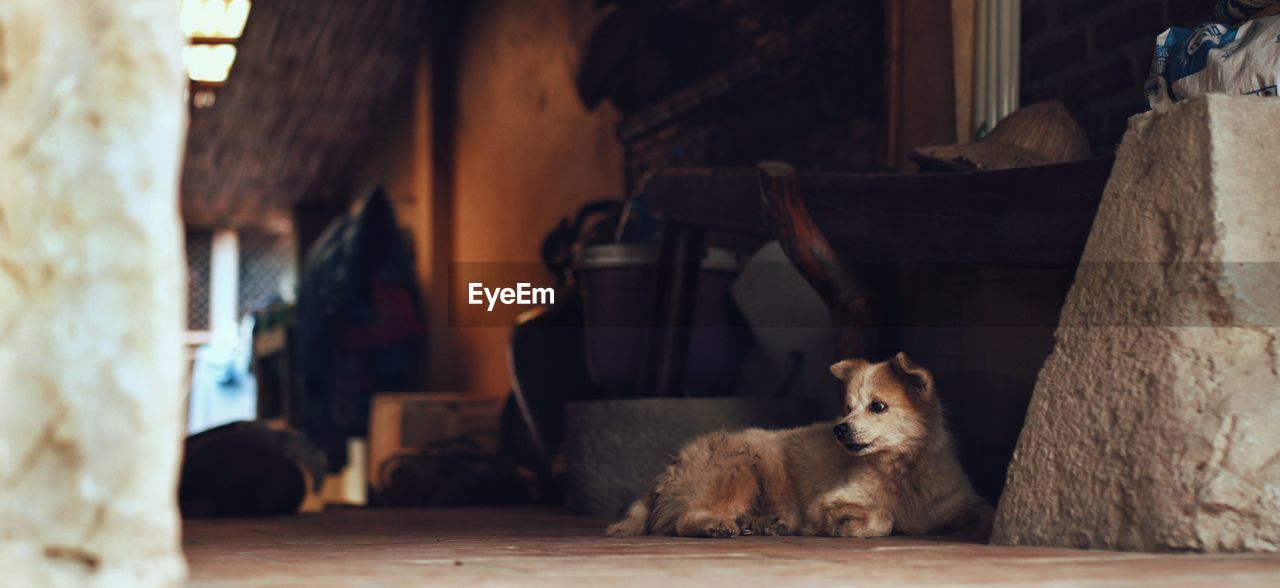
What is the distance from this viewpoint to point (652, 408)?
386 centimetres

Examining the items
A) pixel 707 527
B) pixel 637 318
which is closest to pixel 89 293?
pixel 707 527

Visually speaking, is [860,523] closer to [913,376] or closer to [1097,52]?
[913,376]

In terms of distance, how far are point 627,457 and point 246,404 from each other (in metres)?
8.37

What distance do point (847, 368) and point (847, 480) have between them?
24cm

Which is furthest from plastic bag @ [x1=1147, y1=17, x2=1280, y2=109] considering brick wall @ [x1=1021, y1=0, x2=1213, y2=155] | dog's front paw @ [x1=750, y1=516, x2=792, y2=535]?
dog's front paw @ [x1=750, y1=516, x2=792, y2=535]

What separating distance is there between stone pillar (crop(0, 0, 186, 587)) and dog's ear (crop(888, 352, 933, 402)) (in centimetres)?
170

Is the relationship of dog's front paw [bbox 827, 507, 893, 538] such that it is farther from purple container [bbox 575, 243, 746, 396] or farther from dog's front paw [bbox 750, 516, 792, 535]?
purple container [bbox 575, 243, 746, 396]

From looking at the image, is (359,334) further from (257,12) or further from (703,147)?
(703,147)

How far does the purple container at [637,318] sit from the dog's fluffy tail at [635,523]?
1.16m

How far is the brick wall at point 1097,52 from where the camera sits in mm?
3227

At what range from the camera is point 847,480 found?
2889 millimetres

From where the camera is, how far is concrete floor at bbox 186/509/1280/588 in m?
1.77

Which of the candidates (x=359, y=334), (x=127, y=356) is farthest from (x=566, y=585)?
(x=359, y=334)

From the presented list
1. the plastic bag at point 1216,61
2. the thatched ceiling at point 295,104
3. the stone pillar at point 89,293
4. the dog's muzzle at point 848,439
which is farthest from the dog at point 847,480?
the thatched ceiling at point 295,104
